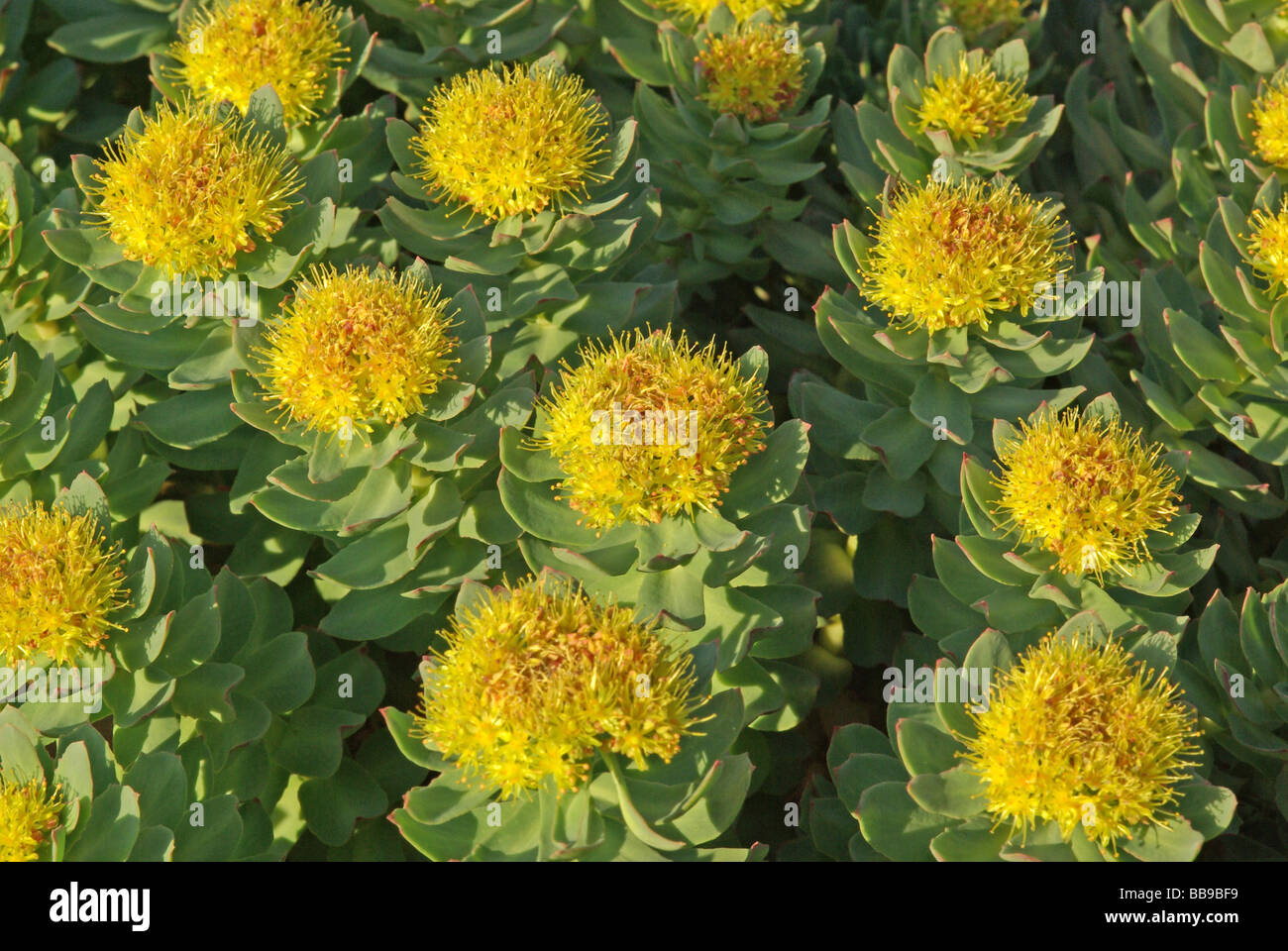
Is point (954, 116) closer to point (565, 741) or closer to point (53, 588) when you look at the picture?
point (565, 741)

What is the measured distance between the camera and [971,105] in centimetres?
A: 269

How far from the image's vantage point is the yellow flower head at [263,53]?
258 cm

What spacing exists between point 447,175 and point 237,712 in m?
1.14

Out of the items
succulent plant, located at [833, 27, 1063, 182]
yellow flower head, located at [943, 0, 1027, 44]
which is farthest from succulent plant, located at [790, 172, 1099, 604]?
yellow flower head, located at [943, 0, 1027, 44]

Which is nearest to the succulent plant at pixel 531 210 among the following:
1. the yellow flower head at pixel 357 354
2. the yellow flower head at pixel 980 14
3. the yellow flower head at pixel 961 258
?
the yellow flower head at pixel 357 354

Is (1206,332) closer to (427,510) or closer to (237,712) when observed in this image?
(427,510)

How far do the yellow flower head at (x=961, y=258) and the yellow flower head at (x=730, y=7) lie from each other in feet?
2.65

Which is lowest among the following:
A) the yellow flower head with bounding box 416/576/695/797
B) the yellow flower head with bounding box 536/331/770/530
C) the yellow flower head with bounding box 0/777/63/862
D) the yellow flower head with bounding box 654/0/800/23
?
the yellow flower head with bounding box 0/777/63/862

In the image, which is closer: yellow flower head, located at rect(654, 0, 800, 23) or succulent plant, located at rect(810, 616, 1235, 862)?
succulent plant, located at rect(810, 616, 1235, 862)

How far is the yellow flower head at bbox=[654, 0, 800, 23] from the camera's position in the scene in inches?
114

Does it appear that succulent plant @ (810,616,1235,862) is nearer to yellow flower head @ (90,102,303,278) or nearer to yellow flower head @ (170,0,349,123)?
yellow flower head @ (90,102,303,278)

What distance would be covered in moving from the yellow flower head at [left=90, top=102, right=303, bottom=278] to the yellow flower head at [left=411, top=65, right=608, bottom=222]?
0.32 m

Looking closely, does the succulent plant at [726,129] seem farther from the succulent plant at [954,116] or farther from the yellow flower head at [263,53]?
the yellow flower head at [263,53]

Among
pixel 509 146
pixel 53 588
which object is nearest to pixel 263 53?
pixel 509 146
